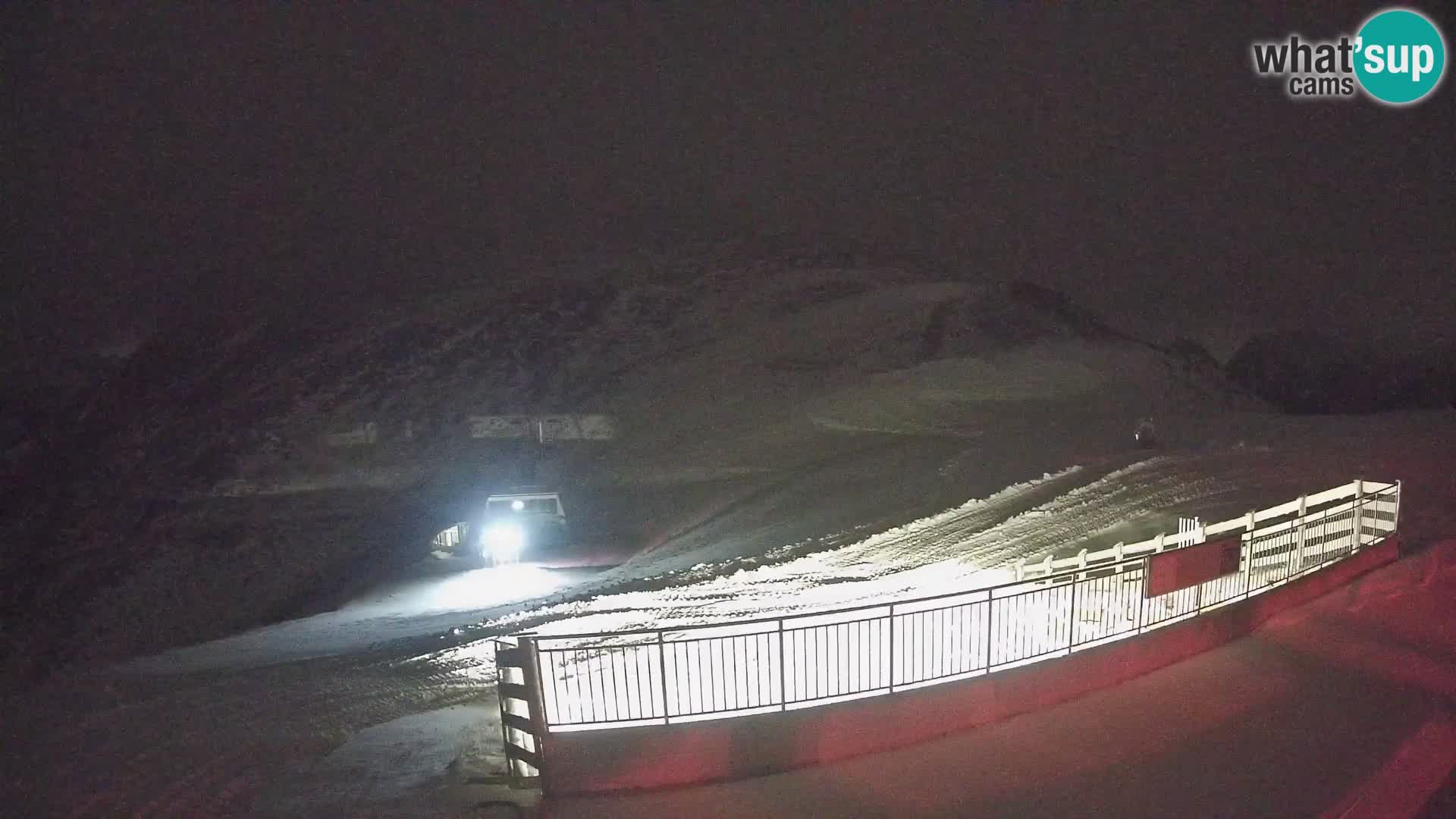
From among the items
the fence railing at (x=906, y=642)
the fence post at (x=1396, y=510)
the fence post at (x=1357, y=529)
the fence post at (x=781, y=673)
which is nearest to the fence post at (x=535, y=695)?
the fence railing at (x=906, y=642)

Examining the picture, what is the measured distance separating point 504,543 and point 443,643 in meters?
5.86

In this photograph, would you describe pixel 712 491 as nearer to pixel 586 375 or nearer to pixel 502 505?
pixel 502 505

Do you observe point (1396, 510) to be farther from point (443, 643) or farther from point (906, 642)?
point (443, 643)

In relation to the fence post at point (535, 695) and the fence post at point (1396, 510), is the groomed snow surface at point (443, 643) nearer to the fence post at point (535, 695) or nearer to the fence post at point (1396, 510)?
the fence post at point (535, 695)

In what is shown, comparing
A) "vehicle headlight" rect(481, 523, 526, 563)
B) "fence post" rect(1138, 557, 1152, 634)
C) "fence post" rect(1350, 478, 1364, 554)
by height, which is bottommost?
"vehicle headlight" rect(481, 523, 526, 563)

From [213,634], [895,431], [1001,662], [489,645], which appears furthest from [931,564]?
[213,634]

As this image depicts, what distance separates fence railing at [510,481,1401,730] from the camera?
6227 millimetres

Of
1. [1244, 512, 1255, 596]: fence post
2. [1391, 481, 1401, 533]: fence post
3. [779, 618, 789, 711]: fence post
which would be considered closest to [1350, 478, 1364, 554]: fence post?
[1391, 481, 1401, 533]: fence post

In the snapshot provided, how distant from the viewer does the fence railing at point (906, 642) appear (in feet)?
20.4

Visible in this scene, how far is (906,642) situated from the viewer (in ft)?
25.9

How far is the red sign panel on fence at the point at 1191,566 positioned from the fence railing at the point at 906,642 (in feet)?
0.28

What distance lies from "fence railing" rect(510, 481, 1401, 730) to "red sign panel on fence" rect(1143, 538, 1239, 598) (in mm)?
84

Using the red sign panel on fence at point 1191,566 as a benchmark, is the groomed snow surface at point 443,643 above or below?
below

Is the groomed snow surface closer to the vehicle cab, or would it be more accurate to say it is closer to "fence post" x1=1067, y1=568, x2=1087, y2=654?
the vehicle cab
